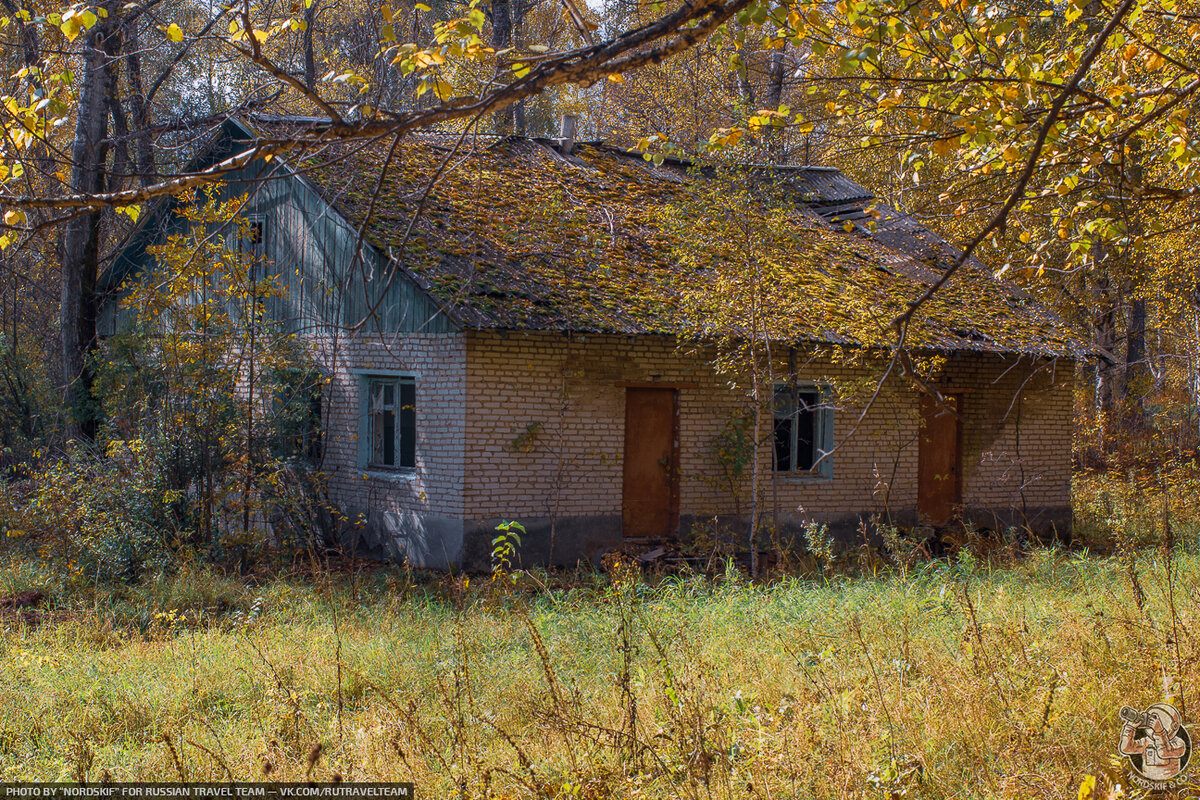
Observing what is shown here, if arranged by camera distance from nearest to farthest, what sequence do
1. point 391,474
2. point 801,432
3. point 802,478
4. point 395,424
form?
point 391,474 < point 395,424 < point 802,478 < point 801,432

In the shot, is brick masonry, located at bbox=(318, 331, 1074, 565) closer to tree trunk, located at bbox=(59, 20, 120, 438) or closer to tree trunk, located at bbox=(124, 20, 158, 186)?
tree trunk, located at bbox=(59, 20, 120, 438)

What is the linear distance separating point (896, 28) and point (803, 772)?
14.1ft

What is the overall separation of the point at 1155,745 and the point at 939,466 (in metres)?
11.5

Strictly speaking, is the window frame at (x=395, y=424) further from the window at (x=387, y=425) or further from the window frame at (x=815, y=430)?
the window frame at (x=815, y=430)

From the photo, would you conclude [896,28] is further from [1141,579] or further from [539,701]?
[1141,579]

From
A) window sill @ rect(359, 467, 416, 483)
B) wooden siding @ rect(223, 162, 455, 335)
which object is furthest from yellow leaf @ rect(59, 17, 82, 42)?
window sill @ rect(359, 467, 416, 483)

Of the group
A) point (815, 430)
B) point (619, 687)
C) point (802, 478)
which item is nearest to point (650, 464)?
point (802, 478)

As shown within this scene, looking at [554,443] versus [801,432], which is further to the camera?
[801,432]

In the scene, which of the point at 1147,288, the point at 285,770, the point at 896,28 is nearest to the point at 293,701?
the point at 285,770

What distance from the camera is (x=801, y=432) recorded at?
14.5 meters

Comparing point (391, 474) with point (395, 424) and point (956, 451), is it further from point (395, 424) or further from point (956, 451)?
point (956, 451)

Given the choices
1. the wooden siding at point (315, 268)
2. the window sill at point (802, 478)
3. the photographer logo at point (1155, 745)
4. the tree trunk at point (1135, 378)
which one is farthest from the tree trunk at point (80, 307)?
the tree trunk at point (1135, 378)

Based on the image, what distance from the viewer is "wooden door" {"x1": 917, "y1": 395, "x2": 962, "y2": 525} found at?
14945mm

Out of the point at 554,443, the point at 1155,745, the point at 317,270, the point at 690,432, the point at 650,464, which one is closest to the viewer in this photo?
the point at 1155,745
